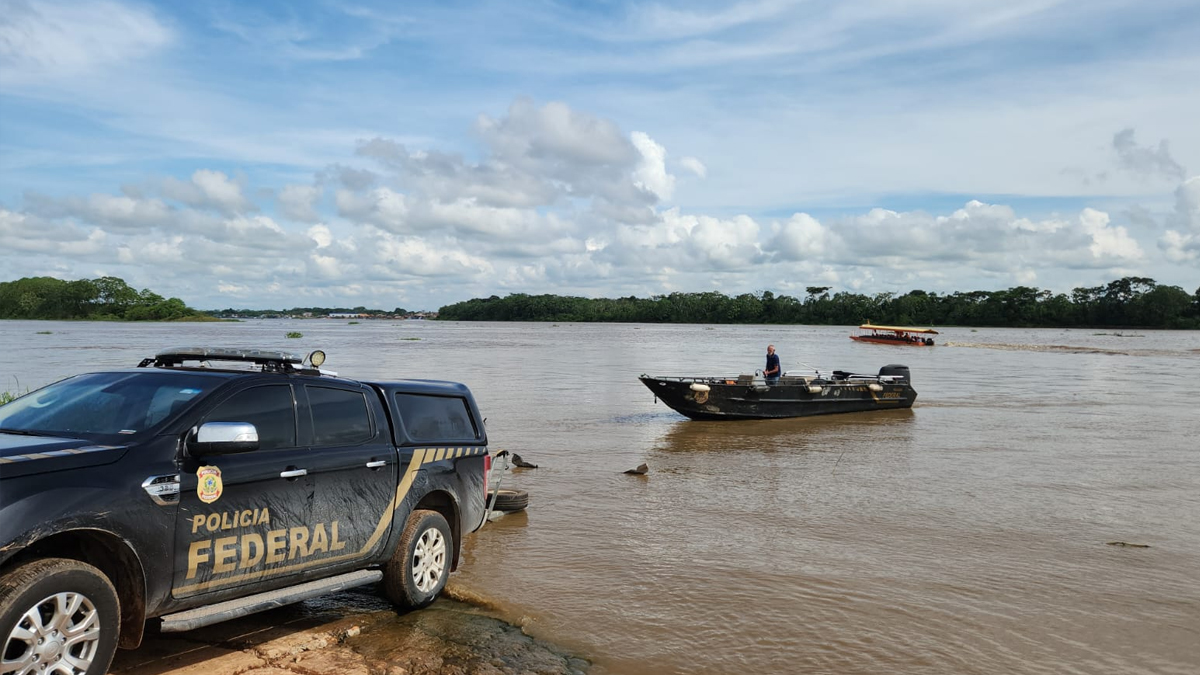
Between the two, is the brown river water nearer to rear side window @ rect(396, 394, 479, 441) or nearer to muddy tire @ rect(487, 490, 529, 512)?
muddy tire @ rect(487, 490, 529, 512)

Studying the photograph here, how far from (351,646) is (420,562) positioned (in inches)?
36.6

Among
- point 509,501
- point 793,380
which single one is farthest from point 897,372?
point 509,501

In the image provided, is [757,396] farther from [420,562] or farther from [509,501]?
[420,562]

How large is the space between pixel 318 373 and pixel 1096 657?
245 inches

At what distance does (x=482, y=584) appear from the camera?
7.92m

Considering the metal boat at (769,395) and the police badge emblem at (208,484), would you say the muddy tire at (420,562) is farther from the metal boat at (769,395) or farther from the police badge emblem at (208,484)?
the metal boat at (769,395)

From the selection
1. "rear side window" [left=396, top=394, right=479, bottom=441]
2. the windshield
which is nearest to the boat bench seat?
"rear side window" [left=396, top=394, right=479, bottom=441]

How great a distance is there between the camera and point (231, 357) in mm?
6180

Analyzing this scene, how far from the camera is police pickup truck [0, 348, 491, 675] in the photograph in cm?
434

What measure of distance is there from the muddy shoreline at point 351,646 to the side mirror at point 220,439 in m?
1.40

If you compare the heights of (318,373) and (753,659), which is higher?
(318,373)

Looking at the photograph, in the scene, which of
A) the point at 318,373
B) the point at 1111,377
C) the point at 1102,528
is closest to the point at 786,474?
the point at 1102,528

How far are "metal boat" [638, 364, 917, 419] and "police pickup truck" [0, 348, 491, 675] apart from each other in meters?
15.0

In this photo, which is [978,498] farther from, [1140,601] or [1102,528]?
[1140,601]
